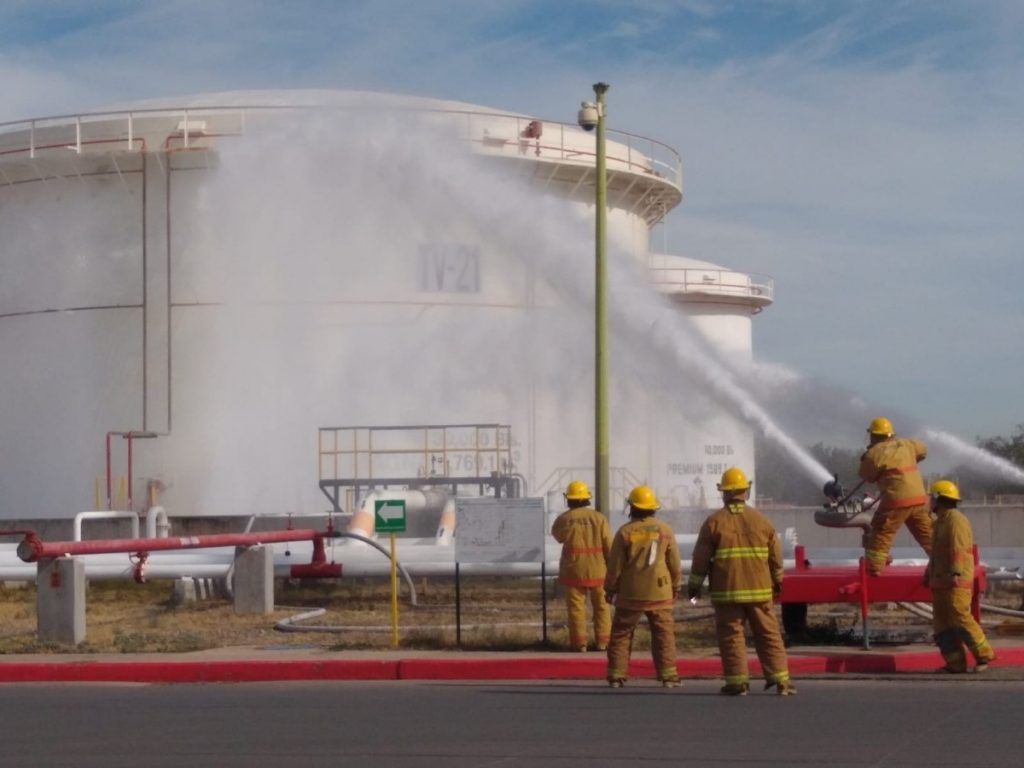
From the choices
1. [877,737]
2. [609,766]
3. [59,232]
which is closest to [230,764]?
[609,766]

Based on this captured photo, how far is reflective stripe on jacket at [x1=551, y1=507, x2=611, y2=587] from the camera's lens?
1397 centimetres

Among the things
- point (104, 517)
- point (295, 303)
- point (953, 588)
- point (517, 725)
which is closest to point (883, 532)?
point (953, 588)

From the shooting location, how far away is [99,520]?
93.1 feet

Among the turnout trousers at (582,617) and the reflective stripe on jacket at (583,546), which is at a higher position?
the reflective stripe on jacket at (583,546)

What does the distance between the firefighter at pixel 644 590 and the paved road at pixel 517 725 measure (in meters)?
0.23

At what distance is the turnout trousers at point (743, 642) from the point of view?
1119 centimetres

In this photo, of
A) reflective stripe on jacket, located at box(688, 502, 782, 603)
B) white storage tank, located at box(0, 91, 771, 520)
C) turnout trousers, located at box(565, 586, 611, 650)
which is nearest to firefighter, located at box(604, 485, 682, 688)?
reflective stripe on jacket, located at box(688, 502, 782, 603)

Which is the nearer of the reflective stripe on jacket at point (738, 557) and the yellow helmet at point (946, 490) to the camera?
the reflective stripe on jacket at point (738, 557)

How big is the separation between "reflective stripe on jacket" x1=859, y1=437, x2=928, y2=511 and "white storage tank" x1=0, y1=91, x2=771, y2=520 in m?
17.0

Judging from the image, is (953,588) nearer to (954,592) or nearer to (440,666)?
(954,592)

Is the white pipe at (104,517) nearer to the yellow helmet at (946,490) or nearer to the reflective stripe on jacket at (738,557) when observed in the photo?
the reflective stripe on jacket at (738,557)

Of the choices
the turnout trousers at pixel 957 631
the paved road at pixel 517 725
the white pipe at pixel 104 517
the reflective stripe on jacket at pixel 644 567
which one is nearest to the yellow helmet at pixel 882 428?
the turnout trousers at pixel 957 631

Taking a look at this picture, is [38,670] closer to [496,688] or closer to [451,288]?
[496,688]

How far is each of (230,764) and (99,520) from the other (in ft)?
67.9
